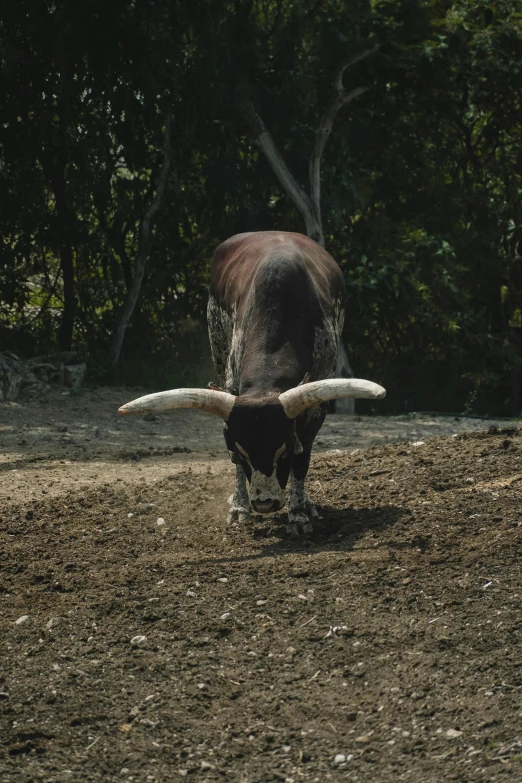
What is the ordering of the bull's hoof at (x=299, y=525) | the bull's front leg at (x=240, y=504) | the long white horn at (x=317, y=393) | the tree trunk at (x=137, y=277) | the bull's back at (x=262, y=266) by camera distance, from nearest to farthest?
the long white horn at (x=317, y=393) → the bull's hoof at (x=299, y=525) → the bull's back at (x=262, y=266) → the bull's front leg at (x=240, y=504) → the tree trunk at (x=137, y=277)

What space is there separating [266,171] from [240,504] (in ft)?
24.6

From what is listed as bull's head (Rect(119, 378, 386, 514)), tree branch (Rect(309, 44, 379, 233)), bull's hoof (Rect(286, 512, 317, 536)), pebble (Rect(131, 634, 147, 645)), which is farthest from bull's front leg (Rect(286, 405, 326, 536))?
tree branch (Rect(309, 44, 379, 233))

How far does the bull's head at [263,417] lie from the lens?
5.96 metres

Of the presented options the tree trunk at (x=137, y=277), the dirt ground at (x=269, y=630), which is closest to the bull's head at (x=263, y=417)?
the dirt ground at (x=269, y=630)

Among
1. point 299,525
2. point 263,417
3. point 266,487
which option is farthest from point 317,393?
point 299,525

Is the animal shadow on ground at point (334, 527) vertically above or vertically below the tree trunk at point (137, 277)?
below

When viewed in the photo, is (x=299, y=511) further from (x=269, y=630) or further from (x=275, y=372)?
(x=269, y=630)

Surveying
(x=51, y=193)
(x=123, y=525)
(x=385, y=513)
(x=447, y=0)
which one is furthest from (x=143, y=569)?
(x=447, y=0)

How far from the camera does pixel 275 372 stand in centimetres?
631

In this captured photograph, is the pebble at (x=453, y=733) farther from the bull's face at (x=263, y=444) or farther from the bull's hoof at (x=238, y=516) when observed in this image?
the bull's hoof at (x=238, y=516)

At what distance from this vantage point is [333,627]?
4.92 m

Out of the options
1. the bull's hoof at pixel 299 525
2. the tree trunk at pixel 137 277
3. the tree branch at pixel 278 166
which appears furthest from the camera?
the tree trunk at pixel 137 277

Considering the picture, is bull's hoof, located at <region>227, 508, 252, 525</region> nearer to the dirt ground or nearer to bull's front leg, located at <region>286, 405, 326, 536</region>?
the dirt ground

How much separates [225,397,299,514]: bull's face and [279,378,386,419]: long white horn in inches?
2.1
